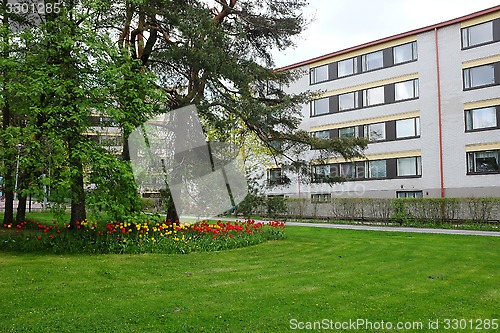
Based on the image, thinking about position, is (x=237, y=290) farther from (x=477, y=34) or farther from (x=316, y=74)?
(x=316, y=74)

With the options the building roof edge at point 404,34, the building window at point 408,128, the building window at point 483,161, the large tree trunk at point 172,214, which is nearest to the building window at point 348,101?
the building roof edge at point 404,34

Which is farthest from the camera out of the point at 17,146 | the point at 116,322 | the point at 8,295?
the point at 17,146

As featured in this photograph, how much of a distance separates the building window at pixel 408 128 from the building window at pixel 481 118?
3468 mm

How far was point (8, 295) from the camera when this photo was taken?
7.07 meters

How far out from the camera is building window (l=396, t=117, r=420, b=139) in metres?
31.0

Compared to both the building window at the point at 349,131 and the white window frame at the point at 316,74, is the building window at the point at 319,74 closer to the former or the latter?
the white window frame at the point at 316,74

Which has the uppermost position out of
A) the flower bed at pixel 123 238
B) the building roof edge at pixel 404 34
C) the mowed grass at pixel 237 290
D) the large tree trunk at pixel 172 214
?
the building roof edge at pixel 404 34

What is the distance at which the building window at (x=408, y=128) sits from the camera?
31.0 metres

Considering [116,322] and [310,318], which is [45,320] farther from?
[310,318]

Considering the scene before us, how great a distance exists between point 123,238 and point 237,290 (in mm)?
5465

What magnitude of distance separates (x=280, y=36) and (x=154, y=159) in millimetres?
6576

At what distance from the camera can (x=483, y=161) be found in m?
27.5

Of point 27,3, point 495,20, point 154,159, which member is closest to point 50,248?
point 154,159

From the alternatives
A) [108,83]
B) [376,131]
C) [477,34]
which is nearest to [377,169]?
[376,131]
